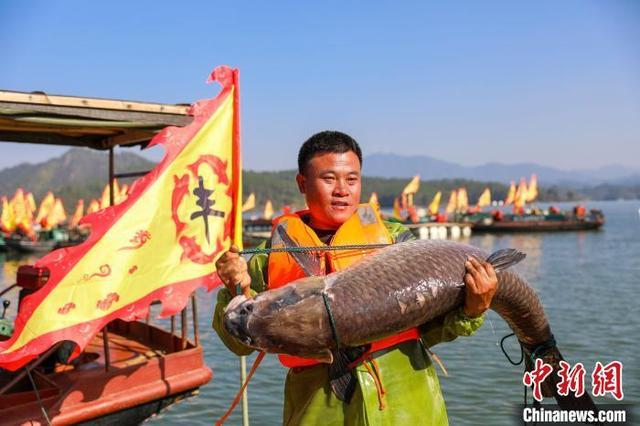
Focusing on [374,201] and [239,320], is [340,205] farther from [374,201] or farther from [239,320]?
[374,201]

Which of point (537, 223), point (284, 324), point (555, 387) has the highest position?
point (537, 223)

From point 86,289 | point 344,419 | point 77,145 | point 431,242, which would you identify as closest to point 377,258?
point 431,242

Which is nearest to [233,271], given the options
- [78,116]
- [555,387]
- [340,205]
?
[340,205]

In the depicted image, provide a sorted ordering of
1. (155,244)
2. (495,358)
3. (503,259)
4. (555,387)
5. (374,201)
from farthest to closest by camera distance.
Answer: (495,358) < (374,201) < (155,244) < (555,387) < (503,259)

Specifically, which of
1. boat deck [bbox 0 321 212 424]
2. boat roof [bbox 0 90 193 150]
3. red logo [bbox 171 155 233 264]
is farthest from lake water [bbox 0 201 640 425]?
boat roof [bbox 0 90 193 150]

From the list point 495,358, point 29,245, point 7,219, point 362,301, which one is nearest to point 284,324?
point 362,301

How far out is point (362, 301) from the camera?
238 centimetres

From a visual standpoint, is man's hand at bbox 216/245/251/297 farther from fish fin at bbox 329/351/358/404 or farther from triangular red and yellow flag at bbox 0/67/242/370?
triangular red and yellow flag at bbox 0/67/242/370

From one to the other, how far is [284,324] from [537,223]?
53.4 meters

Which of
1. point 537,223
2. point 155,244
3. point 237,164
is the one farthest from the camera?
point 537,223

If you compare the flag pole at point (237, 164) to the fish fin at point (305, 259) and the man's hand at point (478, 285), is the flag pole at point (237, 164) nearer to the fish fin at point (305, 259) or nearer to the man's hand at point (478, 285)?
the fish fin at point (305, 259)

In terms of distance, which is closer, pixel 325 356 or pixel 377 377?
pixel 325 356

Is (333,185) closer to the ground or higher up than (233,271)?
higher up

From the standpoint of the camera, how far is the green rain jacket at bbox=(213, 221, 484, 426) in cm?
252
